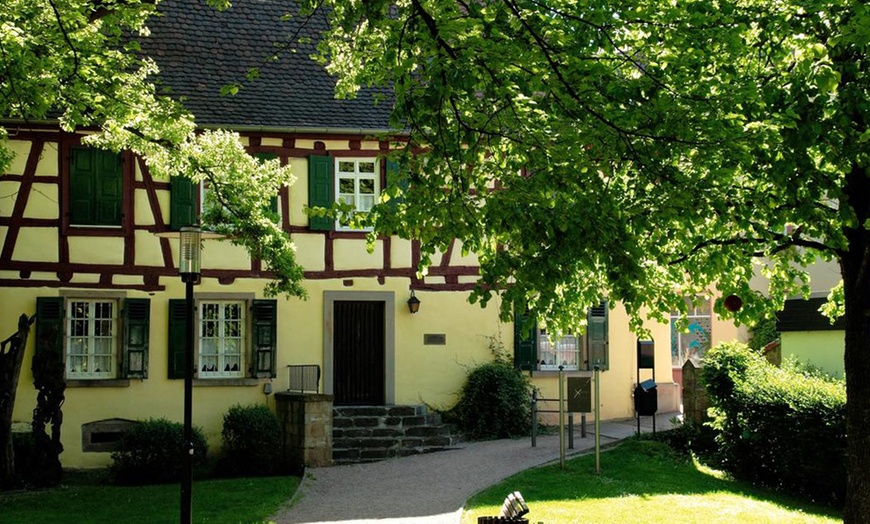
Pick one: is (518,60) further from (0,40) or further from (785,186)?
(0,40)

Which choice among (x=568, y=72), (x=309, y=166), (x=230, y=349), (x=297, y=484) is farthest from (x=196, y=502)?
(x=568, y=72)

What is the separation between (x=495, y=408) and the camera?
767 inches

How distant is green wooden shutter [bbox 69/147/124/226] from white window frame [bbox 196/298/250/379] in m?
2.19

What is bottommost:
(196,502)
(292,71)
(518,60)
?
(196,502)

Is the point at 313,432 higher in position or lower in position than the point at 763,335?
lower

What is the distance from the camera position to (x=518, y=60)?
7719mm

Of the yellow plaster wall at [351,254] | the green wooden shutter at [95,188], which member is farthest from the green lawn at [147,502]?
the yellow plaster wall at [351,254]

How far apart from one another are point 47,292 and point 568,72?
41.7ft

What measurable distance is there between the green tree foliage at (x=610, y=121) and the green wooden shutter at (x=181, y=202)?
31.2 ft

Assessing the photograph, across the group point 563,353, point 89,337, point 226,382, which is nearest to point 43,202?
point 89,337

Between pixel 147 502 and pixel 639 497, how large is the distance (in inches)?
253

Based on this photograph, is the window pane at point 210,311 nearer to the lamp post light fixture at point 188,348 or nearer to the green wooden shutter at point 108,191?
the green wooden shutter at point 108,191

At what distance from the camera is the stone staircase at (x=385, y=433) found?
58.9 feet

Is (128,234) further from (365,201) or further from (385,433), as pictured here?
(385,433)
